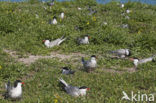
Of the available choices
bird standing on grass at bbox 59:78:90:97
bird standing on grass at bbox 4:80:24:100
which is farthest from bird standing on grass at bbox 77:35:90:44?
bird standing on grass at bbox 4:80:24:100

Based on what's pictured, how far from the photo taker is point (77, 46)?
13.6m

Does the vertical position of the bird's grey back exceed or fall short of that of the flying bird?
it exceeds it

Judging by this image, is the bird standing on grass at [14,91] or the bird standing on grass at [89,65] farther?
the bird standing on grass at [89,65]

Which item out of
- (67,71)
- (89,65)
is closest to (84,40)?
(89,65)

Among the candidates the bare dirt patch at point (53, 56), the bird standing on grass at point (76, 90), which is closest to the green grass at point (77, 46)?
the bird standing on grass at point (76, 90)

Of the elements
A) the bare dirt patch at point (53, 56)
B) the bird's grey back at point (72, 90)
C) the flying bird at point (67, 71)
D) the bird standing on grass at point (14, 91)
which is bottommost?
the bare dirt patch at point (53, 56)

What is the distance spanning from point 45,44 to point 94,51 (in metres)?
1.84

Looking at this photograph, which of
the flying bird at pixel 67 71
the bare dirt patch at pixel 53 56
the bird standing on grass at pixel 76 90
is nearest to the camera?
the bird standing on grass at pixel 76 90

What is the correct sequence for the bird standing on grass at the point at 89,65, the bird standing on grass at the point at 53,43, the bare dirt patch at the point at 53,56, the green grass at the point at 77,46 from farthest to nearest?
1. the bird standing on grass at the point at 53,43
2. the bare dirt patch at the point at 53,56
3. the bird standing on grass at the point at 89,65
4. the green grass at the point at 77,46

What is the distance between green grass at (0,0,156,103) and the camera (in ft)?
29.9

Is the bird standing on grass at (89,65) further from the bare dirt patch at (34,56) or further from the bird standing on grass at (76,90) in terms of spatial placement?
the bird standing on grass at (76,90)

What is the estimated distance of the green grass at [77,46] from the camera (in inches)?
359

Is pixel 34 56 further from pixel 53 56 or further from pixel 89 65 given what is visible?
Answer: pixel 89 65

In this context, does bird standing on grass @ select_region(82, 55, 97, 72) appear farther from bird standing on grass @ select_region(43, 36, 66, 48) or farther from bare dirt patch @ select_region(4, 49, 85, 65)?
bird standing on grass @ select_region(43, 36, 66, 48)
